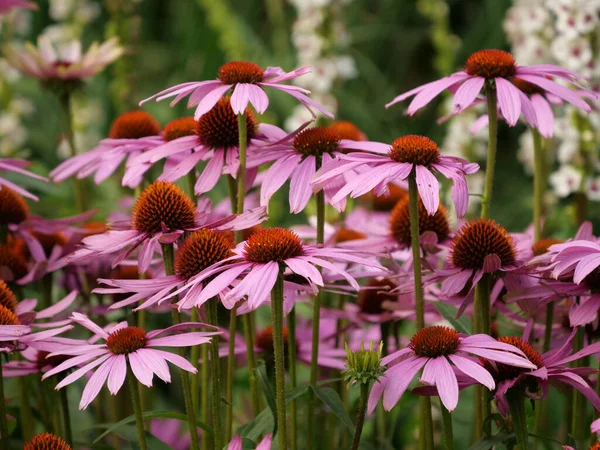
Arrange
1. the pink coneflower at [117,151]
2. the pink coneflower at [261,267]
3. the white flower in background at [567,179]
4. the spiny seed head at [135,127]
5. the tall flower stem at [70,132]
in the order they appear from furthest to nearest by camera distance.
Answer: the white flower in background at [567,179]
the tall flower stem at [70,132]
the spiny seed head at [135,127]
the pink coneflower at [117,151]
the pink coneflower at [261,267]

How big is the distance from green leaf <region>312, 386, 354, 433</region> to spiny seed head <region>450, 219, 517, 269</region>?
0.62ft

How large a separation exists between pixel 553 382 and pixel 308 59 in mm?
1633

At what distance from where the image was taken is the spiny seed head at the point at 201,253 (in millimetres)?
803

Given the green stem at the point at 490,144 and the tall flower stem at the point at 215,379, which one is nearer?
the tall flower stem at the point at 215,379

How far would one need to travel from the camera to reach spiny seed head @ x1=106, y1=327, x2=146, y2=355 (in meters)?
0.75

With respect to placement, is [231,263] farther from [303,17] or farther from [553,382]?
[303,17]

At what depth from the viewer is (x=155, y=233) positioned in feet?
2.86

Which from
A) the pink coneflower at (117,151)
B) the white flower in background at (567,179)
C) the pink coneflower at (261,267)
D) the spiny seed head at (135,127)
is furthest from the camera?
the white flower in background at (567,179)

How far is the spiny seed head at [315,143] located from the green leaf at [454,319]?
210 millimetres

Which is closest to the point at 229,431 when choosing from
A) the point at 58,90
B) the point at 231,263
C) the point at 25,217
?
the point at 231,263

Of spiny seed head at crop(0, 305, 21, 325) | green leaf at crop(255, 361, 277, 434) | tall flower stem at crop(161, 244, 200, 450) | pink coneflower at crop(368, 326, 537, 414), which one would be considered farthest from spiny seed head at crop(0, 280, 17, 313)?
pink coneflower at crop(368, 326, 537, 414)

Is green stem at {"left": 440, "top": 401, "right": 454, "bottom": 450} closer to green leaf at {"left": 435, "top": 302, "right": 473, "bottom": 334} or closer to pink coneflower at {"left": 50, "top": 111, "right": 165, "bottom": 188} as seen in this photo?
green leaf at {"left": 435, "top": 302, "right": 473, "bottom": 334}

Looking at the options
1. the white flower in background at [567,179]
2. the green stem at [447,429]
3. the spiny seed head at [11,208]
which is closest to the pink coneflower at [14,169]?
the spiny seed head at [11,208]

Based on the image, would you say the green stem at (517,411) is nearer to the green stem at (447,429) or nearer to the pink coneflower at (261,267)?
the green stem at (447,429)
